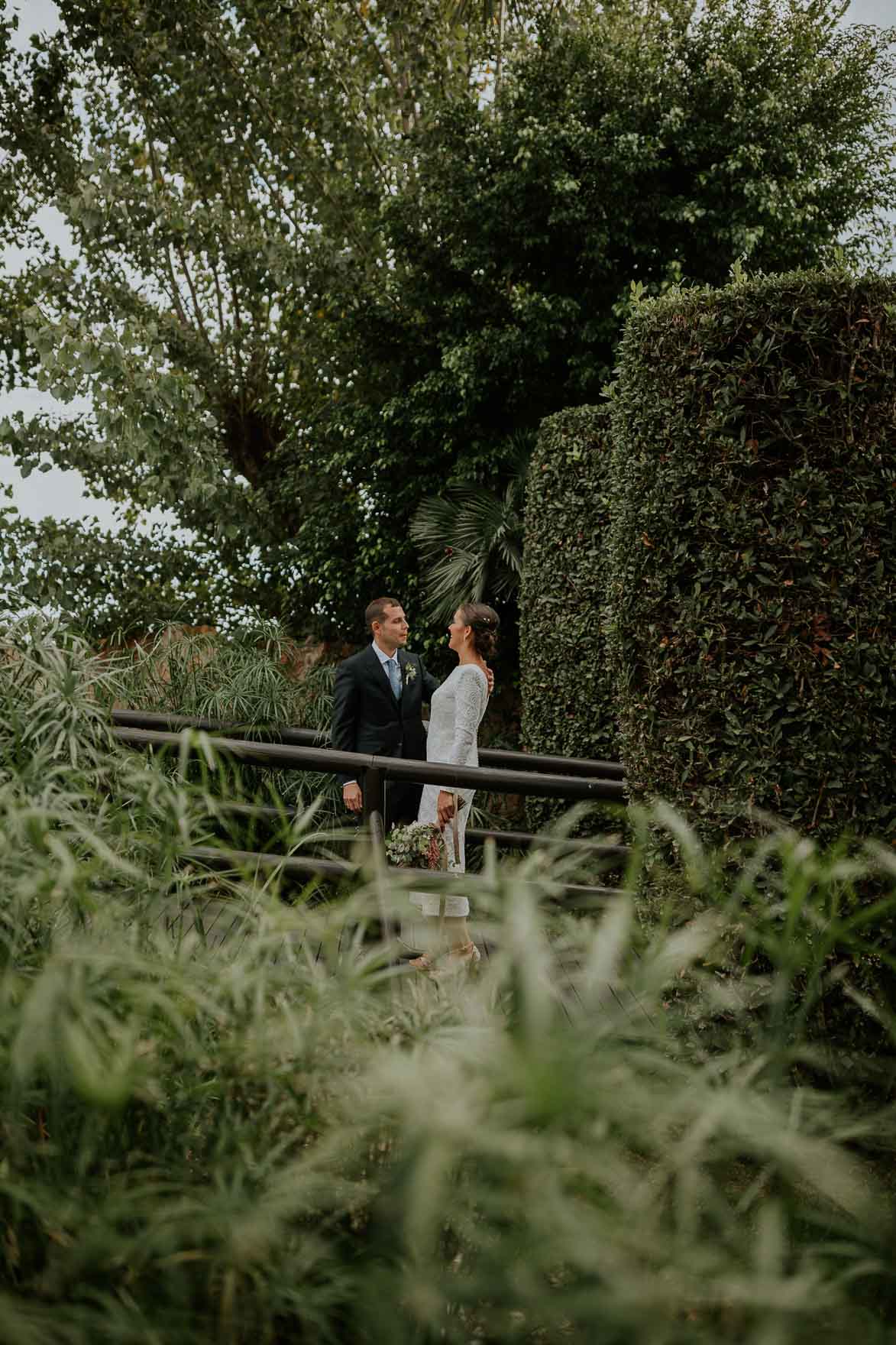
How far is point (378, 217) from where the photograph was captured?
34.4 feet

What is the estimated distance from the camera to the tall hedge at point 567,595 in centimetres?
732

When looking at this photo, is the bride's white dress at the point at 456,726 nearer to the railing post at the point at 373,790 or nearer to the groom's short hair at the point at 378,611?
the railing post at the point at 373,790

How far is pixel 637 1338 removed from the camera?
103 centimetres

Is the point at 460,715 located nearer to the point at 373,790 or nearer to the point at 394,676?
the point at 373,790

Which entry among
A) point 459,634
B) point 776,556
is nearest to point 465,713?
point 459,634

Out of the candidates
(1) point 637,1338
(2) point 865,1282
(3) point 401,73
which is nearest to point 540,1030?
(1) point 637,1338

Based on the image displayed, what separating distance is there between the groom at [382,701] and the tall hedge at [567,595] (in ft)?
6.89

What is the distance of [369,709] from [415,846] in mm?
1206

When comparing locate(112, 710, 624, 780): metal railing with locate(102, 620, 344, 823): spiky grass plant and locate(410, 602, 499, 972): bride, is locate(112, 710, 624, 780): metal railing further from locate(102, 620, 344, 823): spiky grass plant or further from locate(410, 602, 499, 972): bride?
locate(102, 620, 344, 823): spiky grass plant

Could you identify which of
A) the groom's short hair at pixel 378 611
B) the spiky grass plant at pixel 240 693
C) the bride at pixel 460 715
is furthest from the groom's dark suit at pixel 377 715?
the spiky grass plant at pixel 240 693

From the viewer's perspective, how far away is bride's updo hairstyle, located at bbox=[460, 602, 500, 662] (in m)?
4.82

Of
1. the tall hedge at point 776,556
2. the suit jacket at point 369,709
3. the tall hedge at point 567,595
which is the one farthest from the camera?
the tall hedge at point 567,595

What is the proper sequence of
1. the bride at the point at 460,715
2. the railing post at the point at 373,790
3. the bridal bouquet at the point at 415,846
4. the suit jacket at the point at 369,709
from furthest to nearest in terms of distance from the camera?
the suit jacket at the point at 369,709, the bride at the point at 460,715, the bridal bouquet at the point at 415,846, the railing post at the point at 373,790

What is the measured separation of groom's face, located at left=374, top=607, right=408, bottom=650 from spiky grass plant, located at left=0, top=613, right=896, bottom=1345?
11.0ft
